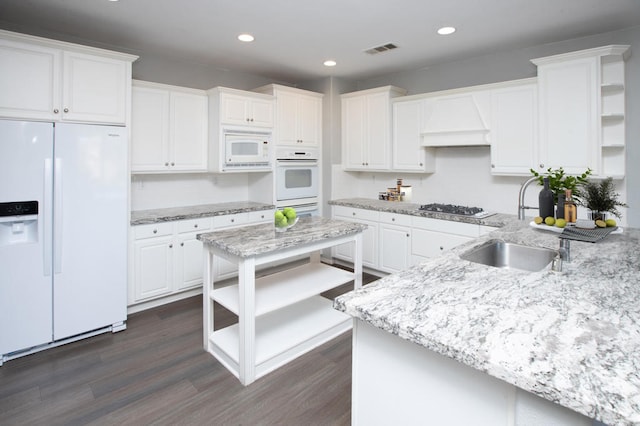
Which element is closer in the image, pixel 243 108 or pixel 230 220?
pixel 230 220

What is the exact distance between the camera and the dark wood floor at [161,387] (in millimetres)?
2025

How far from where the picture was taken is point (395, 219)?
164 inches

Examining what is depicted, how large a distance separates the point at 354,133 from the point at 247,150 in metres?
1.49

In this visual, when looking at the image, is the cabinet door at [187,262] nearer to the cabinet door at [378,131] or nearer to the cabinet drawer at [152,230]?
the cabinet drawer at [152,230]

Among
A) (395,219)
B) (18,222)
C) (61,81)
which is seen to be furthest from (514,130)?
(18,222)

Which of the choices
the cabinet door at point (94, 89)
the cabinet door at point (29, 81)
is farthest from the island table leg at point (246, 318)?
the cabinet door at point (29, 81)

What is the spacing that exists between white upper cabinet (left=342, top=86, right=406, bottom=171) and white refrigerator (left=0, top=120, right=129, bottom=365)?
111 inches

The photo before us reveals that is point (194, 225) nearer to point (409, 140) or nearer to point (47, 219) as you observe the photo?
point (47, 219)

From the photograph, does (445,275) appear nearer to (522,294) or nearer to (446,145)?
(522,294)

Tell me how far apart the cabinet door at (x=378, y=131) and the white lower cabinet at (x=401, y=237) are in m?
0.68

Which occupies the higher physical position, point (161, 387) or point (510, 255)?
point (510, 255)

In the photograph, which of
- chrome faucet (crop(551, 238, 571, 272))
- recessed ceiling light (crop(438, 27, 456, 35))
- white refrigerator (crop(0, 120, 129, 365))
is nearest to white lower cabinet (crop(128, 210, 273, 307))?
white refrigerator (crop(0, 120, 129, 365))

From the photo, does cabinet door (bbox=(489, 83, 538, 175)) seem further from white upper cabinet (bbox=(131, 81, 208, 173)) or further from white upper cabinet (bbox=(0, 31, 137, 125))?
white upper cabinet (bbox=(0, 31, 137, 125))

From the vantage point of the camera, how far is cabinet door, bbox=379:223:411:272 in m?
4.07
